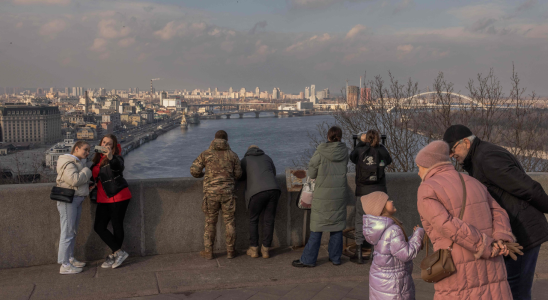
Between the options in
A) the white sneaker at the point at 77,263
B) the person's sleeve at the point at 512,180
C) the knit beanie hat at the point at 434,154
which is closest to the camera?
the knit beanie hat at the point at 434,154

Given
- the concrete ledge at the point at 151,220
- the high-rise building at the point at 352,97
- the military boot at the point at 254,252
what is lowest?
the military boot at the point at 254,252

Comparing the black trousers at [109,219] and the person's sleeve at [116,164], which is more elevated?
the person's sleeve at [116,164]

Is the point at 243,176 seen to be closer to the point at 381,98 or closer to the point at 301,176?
the point at 301,176

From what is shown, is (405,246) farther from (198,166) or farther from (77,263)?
(77,263)

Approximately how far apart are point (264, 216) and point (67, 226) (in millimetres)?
1895

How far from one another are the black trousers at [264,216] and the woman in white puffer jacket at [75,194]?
161 cm

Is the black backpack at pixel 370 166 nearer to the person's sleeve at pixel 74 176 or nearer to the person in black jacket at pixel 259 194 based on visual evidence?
the person in black jacket at pixel 259 194

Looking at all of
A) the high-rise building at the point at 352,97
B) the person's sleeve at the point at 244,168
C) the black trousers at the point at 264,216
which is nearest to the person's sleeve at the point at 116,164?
the person's sleeve at the point at 244,168

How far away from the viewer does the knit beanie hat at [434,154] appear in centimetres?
248

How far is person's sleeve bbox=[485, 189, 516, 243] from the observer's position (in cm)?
240

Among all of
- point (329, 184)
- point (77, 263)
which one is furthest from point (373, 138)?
point (77, 263)

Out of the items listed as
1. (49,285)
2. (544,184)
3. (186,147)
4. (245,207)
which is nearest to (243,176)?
(245,207)

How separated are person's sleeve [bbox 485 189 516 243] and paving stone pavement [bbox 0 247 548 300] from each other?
153cm

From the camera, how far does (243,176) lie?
4746mm
